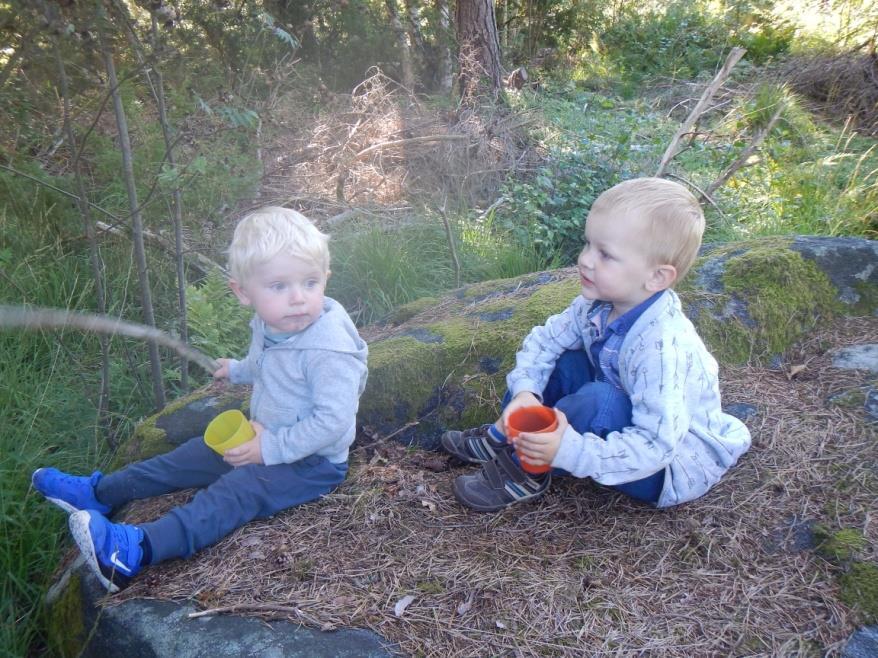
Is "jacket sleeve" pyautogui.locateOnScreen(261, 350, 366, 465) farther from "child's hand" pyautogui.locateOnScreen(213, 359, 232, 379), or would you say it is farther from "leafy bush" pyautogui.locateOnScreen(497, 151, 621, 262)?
"leafy bush" pyautogui.locateOnScreen(497, 151, 621, 262)

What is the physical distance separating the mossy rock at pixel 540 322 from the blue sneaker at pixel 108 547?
0.81 meters

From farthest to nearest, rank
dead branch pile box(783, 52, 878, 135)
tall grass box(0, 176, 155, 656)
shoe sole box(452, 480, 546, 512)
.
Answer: dead branch pile box(783, 52, 878, 135) → tall grass box(0, 176, 155, 656) → shoe sole box(452, 480, 546, 512)

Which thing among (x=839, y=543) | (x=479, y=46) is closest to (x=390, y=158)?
(x=479, y=46)

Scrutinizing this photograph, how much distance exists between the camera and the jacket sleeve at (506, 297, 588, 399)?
99.0 inches

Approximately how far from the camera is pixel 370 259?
187 inches

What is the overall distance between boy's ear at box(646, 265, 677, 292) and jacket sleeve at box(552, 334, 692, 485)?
0.20 meters

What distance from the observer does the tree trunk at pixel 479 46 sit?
316 inches

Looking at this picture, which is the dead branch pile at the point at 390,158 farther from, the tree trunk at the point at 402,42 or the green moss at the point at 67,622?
the green moss at the point at 67,622

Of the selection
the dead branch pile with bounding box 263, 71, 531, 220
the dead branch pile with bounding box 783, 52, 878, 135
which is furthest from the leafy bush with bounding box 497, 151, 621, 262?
the dead branch pile with bounding box 783, 52, 878, 135

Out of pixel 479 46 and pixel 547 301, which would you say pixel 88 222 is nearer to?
pixel 547 301

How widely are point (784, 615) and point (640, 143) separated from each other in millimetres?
6365

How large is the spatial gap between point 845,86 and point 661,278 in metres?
8.28

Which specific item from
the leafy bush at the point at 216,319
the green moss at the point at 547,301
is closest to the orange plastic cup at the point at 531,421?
the green moss at the point at 547,301

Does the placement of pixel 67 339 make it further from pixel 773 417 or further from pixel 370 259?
pixel 773 417
